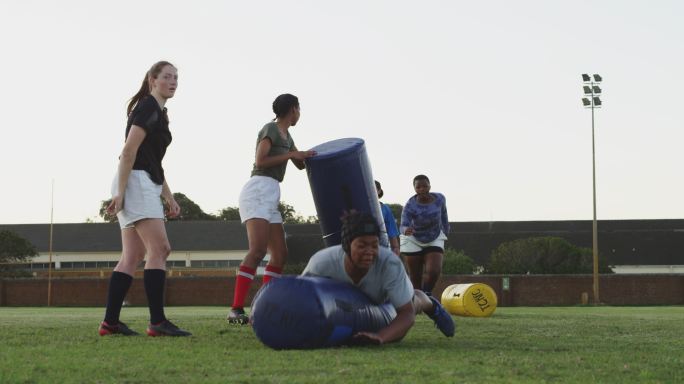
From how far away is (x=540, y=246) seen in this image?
72.2m

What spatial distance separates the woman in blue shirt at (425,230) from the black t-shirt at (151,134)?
228 inches

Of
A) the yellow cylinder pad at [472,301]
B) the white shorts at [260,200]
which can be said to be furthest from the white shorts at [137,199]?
the yellow cylinder pad at [472,301]

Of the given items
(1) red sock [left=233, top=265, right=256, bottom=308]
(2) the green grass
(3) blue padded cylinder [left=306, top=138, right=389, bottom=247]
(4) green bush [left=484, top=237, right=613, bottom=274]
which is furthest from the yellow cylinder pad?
(4) green bush [left=484, top=237, right=613, bottom=274]

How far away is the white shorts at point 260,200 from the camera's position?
8.97 metres

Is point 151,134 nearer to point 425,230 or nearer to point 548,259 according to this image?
point 425,230

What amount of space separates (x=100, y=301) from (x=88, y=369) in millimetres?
57243

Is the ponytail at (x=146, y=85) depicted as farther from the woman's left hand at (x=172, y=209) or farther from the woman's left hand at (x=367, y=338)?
the woman's left hand at (x=367, y=338)

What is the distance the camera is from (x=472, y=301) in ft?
44.5

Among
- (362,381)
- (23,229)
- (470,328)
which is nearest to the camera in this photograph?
(362,381)

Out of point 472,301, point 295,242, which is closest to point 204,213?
point 295,242

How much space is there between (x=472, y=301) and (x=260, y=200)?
211 inches

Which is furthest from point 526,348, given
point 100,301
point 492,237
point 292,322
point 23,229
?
point 23,229

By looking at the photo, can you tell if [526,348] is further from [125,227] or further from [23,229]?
[23,229]

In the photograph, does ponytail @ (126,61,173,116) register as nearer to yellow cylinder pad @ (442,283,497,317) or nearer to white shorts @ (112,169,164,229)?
white shorts @ (112,169,164,229)
